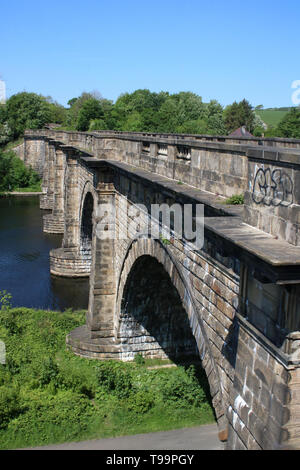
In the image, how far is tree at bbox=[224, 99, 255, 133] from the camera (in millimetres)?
78750

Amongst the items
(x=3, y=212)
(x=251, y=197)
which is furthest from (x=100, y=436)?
(x=3, y=212)

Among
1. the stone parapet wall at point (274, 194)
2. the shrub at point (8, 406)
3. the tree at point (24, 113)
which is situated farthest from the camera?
the tree at point (24, 113)

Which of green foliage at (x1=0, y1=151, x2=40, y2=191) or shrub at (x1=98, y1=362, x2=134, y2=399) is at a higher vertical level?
green foliage at (x1=0, y1=151, x2=40, y2=191)

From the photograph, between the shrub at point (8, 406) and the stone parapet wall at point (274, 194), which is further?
the shrub at point (8, 406)

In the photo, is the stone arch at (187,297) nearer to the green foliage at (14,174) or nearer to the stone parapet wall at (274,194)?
the stone parapet wall at (274,194)

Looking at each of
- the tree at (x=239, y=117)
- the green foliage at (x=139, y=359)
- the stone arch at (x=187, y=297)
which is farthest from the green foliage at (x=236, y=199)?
the tree at (x=239, y=117)

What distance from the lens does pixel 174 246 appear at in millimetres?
10234

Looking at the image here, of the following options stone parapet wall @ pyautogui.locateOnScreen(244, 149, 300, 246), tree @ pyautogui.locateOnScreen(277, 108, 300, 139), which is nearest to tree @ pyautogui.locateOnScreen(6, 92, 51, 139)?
tree @ pyautogui.locateOnScreen(277, 108, 300, 139)

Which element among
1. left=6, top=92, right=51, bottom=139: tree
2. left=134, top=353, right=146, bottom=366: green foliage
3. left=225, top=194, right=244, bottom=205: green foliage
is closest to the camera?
left=225, top=194, right=244, bottom=205: green foliage

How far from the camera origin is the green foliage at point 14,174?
59.3 m

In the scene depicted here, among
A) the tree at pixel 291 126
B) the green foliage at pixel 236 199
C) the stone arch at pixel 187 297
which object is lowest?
the stone arch at pixel 187 297

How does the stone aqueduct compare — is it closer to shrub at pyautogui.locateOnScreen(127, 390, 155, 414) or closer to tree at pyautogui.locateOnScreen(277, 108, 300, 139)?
shrub at pyautogui.locateOnScreen(127, 390, 155, 414)

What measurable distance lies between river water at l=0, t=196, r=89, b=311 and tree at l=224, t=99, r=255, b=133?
4479cm

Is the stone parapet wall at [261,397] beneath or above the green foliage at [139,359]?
above
